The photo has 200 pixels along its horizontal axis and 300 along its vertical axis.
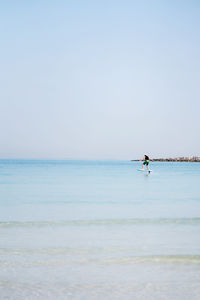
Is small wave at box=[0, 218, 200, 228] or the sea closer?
the sea

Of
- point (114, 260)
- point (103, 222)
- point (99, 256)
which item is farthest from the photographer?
point (103, 222)

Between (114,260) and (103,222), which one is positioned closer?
(114,260)

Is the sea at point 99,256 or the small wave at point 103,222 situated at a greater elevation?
the sea at point 99,256

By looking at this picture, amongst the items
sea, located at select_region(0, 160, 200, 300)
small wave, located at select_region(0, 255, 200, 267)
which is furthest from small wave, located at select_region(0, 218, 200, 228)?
small wave, located at select_region(0, 255, 200, 267)

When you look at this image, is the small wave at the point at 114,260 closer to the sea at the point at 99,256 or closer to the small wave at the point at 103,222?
the sea at the point at 99,256

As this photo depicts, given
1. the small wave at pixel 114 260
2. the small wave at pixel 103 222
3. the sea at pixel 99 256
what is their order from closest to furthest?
the sea at pixel 99 256
the small wave at pixel 114 260
the small wave at pixel 103 222

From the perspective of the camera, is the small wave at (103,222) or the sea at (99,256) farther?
the small wave at (103,222)

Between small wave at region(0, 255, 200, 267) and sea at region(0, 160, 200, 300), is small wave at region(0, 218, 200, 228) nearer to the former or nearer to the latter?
sea at region(0, 160, 200, 300)

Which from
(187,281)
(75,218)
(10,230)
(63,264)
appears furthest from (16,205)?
(187,281)

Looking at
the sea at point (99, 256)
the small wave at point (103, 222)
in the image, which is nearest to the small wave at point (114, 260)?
the sea at point (99, 256)

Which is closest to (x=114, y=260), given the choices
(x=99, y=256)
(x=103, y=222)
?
(x=99, y=256)

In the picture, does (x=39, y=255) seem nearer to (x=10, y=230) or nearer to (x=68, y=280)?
(x=68, y=280)

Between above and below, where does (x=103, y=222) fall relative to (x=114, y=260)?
below

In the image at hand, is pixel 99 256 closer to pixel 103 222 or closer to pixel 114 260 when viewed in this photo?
pixel 114 260
